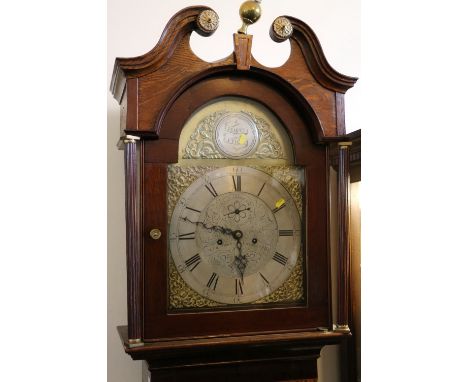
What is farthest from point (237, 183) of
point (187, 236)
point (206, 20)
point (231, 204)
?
point (206, 20)

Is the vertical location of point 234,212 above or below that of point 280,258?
above

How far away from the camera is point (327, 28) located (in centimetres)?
177

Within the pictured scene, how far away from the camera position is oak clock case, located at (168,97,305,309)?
1.21 meters

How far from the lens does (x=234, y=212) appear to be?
1.22 metres

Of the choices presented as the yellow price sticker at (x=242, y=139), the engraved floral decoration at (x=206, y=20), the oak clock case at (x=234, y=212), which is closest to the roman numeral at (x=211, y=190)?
the oak clock case at (x=234, y=212)

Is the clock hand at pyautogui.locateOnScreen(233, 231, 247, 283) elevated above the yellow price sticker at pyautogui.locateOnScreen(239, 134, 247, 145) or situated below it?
below

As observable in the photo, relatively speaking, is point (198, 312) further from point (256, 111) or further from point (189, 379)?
point (256, 111)

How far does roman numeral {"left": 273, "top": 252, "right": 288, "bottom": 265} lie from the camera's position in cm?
126

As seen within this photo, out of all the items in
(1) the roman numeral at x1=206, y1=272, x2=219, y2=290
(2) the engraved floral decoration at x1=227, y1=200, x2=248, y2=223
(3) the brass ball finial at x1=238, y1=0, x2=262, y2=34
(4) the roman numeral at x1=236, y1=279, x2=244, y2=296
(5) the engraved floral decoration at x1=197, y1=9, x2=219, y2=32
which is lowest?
(4) the roman numeral at x1=236, y1=279, x2=244, y2=296

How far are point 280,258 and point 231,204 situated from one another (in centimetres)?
18

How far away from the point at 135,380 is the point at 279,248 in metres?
0.65

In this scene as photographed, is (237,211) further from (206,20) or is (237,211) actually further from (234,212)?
(206,20)

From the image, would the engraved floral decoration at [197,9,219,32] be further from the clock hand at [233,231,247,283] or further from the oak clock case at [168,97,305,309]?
the clock hand at [233,231,247,283]

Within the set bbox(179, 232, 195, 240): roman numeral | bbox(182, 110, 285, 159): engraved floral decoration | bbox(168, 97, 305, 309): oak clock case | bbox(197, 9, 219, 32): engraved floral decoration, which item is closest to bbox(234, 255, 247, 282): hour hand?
bbox(168, 97, 305, 309): oak clock case
